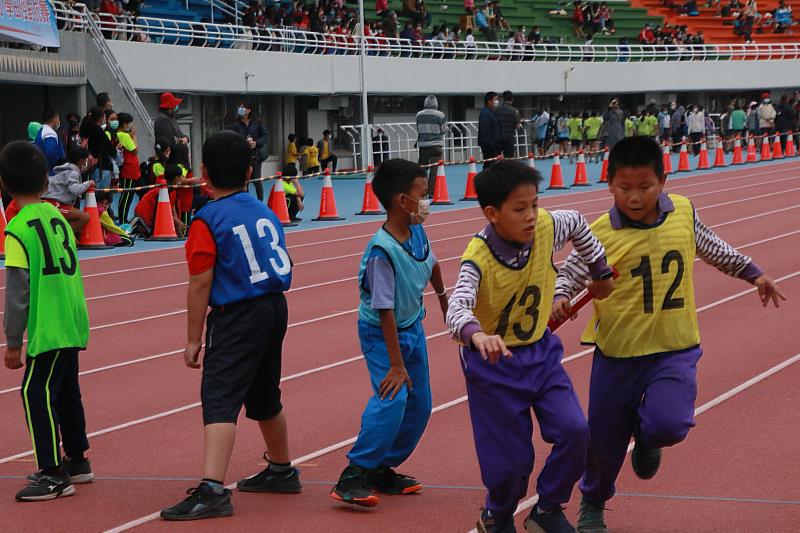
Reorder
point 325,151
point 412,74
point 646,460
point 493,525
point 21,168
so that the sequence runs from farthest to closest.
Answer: point 412,74 → point 325,151 → point 21,168 → point 646,460 → point 493,525

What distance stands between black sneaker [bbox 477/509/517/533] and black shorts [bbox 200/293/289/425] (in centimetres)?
129

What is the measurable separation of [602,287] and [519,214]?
473mm

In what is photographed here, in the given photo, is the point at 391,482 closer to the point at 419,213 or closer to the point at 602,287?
the point at 419,213

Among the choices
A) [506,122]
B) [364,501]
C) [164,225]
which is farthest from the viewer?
[506,122]

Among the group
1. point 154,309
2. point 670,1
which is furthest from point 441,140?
point 670,1

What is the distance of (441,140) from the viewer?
25078mm

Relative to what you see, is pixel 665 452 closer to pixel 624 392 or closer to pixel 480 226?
pixel 624 392

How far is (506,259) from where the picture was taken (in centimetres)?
494

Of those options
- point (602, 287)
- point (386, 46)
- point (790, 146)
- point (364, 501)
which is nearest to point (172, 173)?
point (364, 501)

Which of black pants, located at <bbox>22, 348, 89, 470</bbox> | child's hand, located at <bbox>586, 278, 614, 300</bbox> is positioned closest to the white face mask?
child's hand, located at <bbox>586, 278, 614, 300</bbox>

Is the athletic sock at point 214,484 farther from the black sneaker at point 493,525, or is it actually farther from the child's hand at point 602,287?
the child's hand at point 602,287

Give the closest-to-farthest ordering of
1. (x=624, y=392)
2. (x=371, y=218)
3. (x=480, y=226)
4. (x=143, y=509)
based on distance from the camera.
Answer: (x=624, y=392) → (x=143, y=509) → (x=480, y=226) → (x=371, y=218)

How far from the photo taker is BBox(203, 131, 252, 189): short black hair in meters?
5.76

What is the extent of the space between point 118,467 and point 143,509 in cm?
90
